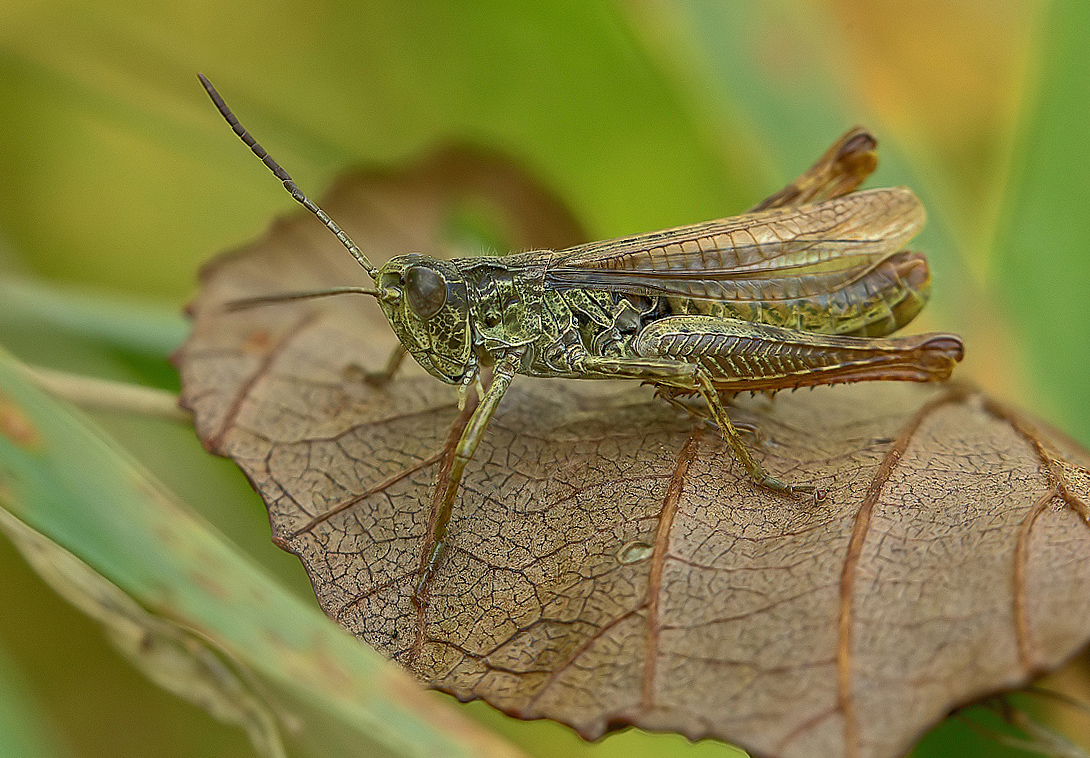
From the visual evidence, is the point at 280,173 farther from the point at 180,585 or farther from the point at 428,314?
the point at 180,585

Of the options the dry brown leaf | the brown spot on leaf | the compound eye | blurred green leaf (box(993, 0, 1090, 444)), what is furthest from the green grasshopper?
the brown spot on leaf

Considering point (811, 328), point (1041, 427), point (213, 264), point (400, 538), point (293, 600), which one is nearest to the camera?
point (293, 600)

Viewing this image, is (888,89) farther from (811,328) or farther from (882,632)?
(882,632)

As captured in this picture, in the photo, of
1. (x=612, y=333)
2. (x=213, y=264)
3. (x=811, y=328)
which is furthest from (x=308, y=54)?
(x=811, y=328)

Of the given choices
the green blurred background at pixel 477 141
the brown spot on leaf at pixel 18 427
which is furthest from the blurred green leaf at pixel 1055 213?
the brown spot on leaf at pixel 18 427

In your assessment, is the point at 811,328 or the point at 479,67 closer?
the point at 811,328

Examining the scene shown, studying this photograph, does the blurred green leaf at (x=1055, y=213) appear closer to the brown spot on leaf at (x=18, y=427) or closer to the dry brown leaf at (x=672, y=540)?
the dry brown leaf at (x=672, y=540)
